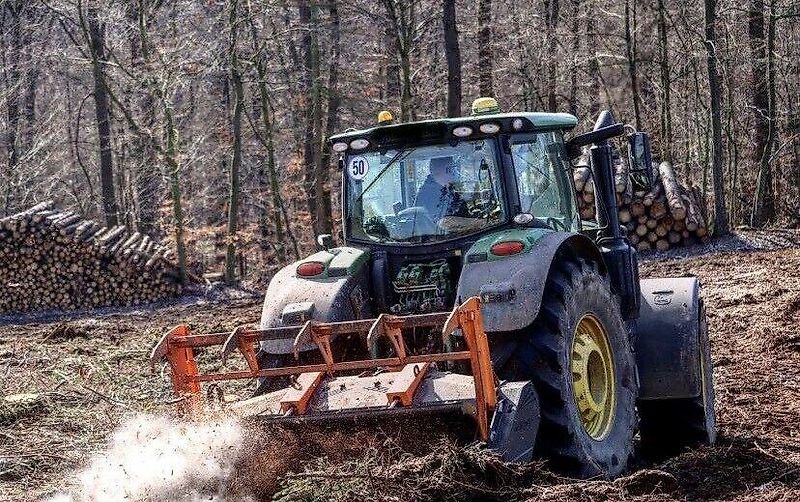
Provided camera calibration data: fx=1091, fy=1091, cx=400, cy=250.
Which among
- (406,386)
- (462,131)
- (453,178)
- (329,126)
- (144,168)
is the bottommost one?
(406,386)

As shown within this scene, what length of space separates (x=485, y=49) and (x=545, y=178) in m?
18.4

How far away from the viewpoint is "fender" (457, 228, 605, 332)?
5.46 meters

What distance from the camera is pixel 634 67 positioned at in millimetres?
24234

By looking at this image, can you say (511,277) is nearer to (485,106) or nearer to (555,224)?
(555,224)

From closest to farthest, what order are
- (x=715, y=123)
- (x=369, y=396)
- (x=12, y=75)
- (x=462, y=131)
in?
(x=369, y=396) < (x=462, y=131) < (x=715, y=123) < (x=12, y=75)

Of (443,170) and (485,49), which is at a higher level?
(485,49)

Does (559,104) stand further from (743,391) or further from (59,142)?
(743,391)

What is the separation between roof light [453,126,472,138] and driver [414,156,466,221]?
0.62 feet

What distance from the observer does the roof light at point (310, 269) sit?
6.23 m

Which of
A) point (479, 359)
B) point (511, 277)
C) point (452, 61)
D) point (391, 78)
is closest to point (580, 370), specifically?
point (511, 277)

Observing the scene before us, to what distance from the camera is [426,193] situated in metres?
6.37

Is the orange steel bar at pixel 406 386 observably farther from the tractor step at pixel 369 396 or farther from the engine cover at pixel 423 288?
the engine cover at pixel 423 288

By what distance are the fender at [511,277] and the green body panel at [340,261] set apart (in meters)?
0.70

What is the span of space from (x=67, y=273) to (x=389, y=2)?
814 cm
